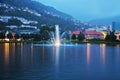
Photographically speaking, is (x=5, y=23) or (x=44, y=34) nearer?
(x=44, y=34)

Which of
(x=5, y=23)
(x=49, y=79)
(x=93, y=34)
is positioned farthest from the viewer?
(x=5, y=23)

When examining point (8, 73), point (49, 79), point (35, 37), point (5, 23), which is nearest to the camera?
point (49, 79)

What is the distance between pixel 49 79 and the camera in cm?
1686

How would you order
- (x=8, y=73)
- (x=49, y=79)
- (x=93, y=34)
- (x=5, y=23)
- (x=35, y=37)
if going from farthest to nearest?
(x=5, y=23), (x=93, y=34), (x=35, y=37), (x=8, y=73), (x=49, y=79)

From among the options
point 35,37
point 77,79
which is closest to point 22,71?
point 77,79

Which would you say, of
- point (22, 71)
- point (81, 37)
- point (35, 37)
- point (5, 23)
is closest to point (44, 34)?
point (35, 37)

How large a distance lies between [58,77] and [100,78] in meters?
1.99

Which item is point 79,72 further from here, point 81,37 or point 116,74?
point 81,37

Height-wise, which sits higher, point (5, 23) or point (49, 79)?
point (5, 23)

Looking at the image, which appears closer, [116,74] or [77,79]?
[77,79]

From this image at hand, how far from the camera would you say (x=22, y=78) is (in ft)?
56.0

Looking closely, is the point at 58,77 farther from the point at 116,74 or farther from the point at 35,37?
the point at 35,37

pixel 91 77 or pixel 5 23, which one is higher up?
pixel 5 23

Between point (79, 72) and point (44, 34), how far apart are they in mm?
101229
